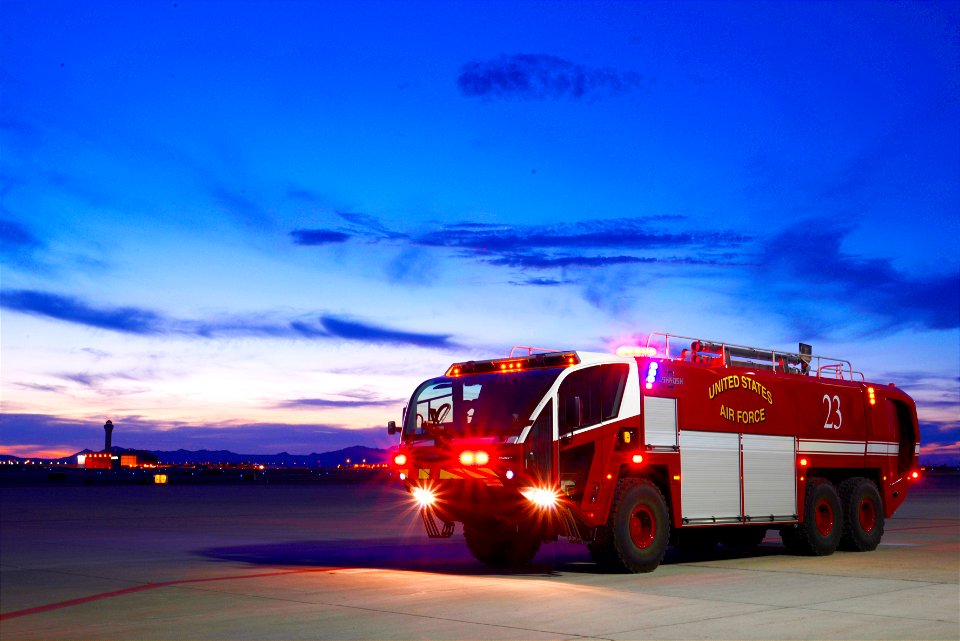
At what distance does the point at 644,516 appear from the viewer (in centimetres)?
1596

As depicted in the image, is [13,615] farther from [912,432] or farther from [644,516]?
[912,432]

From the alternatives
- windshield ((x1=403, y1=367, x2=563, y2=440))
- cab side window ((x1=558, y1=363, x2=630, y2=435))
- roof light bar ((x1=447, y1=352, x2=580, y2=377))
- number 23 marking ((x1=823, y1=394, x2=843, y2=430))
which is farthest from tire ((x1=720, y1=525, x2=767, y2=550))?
windshield ((x1=403, y1=367, x2=563, y2=440))

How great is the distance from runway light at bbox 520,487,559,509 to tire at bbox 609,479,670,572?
40.7 inches

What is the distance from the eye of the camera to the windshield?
49.6ft

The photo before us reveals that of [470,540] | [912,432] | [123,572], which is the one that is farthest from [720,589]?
[912,432]

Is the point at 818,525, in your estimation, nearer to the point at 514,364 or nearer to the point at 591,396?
the point at 591,396

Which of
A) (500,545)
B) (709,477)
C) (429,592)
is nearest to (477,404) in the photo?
(500,545)

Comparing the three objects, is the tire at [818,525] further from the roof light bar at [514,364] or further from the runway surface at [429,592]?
the roof light bar at [514,364]

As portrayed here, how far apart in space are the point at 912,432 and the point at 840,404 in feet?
10.2

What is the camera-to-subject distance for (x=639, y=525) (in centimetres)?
1591

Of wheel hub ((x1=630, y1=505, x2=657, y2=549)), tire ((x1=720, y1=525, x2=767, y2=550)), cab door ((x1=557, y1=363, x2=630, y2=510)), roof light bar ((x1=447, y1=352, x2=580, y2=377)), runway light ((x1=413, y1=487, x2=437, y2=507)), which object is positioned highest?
roof light bar ((x1=447, y1=352, x2=580, y2=377))

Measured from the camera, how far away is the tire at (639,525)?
15367mm

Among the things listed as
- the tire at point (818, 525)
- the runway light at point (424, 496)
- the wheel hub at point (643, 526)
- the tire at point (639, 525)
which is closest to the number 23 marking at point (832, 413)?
the tire at point (818, 525)

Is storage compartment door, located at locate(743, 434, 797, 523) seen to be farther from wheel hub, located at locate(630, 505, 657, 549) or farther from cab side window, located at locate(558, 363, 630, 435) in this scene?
cab side window, located at locate(558, 363, 630, 435)
